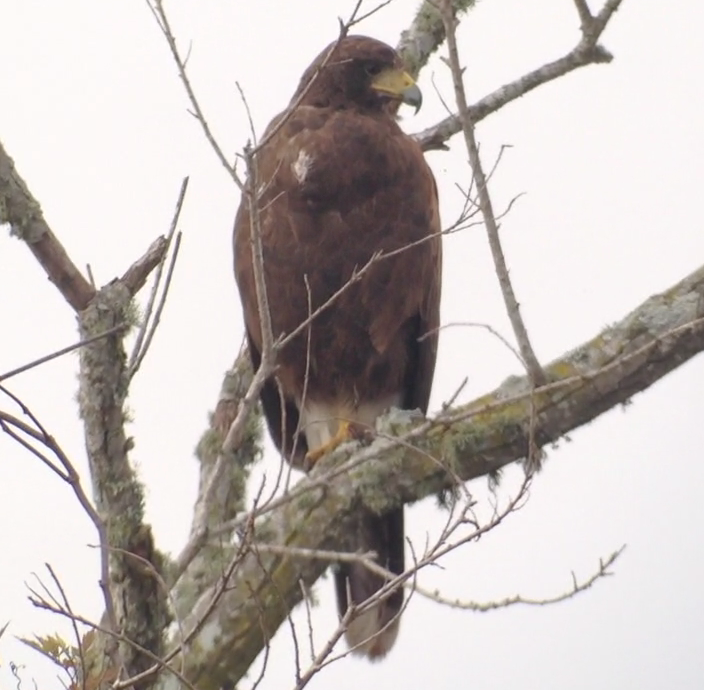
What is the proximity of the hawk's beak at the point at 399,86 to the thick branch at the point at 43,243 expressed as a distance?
2.06m

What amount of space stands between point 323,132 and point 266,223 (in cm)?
37

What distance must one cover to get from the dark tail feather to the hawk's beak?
1.43 meters

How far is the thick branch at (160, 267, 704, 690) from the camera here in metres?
3.77

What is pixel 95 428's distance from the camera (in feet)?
9.55

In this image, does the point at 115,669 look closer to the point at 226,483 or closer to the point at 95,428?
the point at 95,428

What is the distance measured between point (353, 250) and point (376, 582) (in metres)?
1.15

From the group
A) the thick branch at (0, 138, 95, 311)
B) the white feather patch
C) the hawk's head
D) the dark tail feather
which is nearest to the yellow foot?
the dark tail feather

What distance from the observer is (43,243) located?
9.92 feet

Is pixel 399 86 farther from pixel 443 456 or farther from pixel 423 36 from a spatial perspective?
pixel 443 456

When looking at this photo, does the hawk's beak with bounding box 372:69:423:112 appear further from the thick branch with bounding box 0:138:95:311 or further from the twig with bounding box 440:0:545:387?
the thick branch with bounding box 0:138:95:311

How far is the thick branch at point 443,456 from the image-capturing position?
148 inches

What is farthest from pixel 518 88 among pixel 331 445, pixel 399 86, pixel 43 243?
pixel 43 243

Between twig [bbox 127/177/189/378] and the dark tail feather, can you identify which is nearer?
twig [bbox 127/177/189/378]

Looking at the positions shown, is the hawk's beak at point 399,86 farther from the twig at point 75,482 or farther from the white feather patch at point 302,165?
the twig at point 75,482
